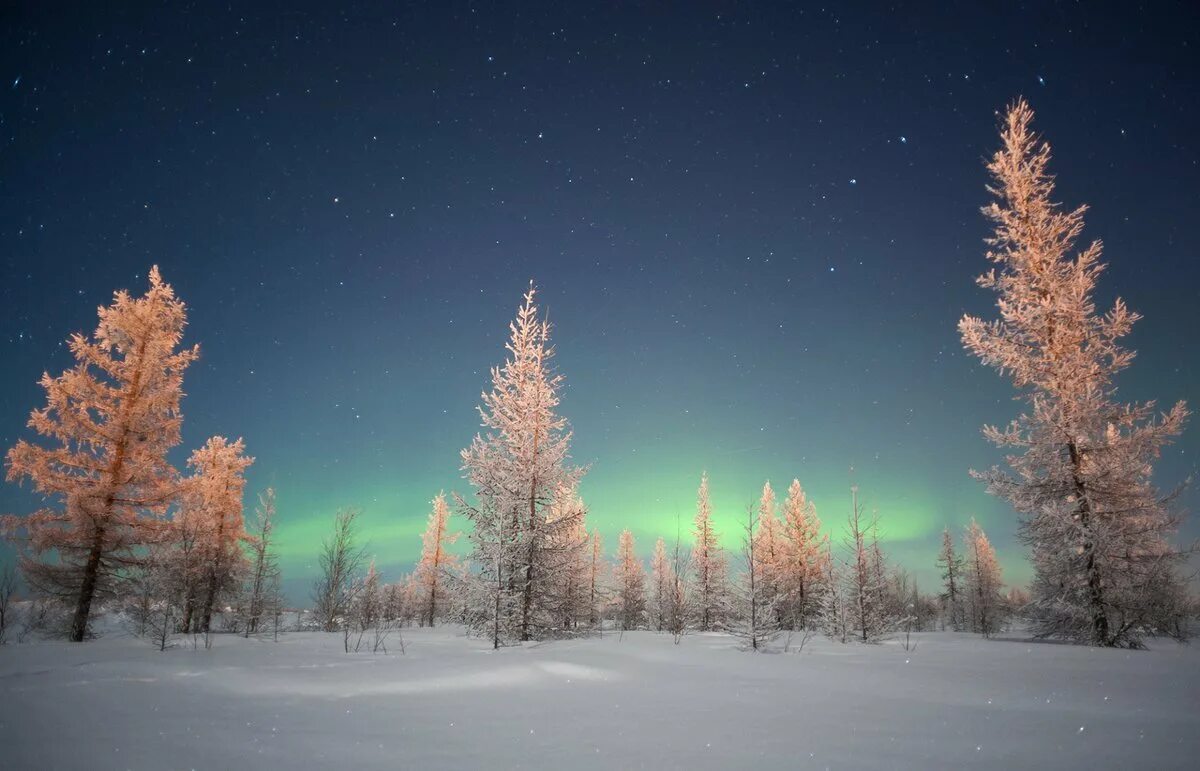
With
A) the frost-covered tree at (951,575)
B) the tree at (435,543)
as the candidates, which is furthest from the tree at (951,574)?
the tree at (435,543)

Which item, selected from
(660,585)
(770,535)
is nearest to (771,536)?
(770,535)

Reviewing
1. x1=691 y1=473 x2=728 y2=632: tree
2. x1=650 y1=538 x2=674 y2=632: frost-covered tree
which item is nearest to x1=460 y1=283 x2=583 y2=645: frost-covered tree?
x1=691 y1=473 x2=728 y2=632: tree

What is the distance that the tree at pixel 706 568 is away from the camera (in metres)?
33.1

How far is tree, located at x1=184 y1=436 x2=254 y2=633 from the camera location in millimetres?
21875

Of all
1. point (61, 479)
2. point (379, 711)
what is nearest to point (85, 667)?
point (379, 711)

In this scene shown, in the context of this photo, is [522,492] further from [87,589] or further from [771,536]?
[771,536]

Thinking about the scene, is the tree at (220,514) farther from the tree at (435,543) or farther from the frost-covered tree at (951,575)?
the frost-covered tree at (951,575)

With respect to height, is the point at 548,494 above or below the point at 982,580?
above

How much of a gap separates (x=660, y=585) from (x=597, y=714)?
154 ft

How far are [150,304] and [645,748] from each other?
21.0m

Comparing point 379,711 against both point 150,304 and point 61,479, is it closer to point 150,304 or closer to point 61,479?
point 61,479

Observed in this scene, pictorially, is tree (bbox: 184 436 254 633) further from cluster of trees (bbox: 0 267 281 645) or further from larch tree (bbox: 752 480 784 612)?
larch tree (bbox: 752 480 784 612)

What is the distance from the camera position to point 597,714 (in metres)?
5.13

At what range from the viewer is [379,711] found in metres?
5.20
